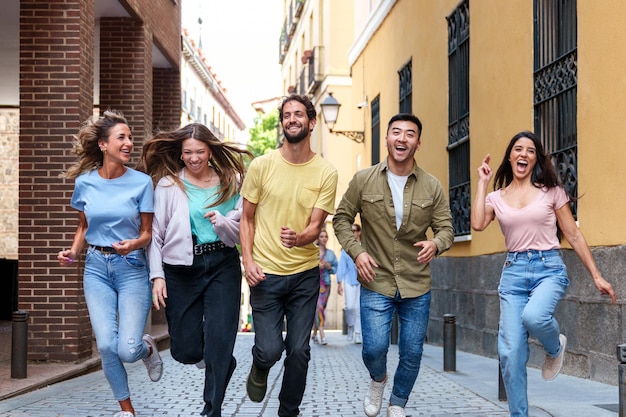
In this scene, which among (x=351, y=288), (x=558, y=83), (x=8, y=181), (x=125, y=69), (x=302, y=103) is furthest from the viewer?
(x=8, y=181)

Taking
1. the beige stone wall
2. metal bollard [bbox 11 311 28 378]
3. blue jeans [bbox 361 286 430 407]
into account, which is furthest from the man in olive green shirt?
the beige stone wall

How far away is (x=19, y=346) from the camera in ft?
30.7

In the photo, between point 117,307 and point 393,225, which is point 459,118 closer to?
point 393,225

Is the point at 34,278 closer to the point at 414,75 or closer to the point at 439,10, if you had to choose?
the point at 439,10

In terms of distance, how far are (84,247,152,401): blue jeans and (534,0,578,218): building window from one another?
16.5ft

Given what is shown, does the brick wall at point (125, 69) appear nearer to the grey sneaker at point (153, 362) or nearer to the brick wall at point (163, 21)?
the brick wall at point (163, 21)

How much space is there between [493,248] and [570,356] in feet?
10.5

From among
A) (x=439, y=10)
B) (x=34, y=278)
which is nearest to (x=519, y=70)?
(x=439, y=10)

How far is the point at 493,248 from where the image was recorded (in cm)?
1271

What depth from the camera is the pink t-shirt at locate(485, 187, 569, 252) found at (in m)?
6.06

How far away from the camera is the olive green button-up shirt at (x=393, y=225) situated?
6301 mm

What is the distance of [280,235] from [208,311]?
0.66 m

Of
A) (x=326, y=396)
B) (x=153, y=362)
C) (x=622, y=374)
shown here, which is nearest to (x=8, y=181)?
(x=326, y=396)

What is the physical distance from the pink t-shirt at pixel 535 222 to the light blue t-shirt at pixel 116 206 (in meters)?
2.10
